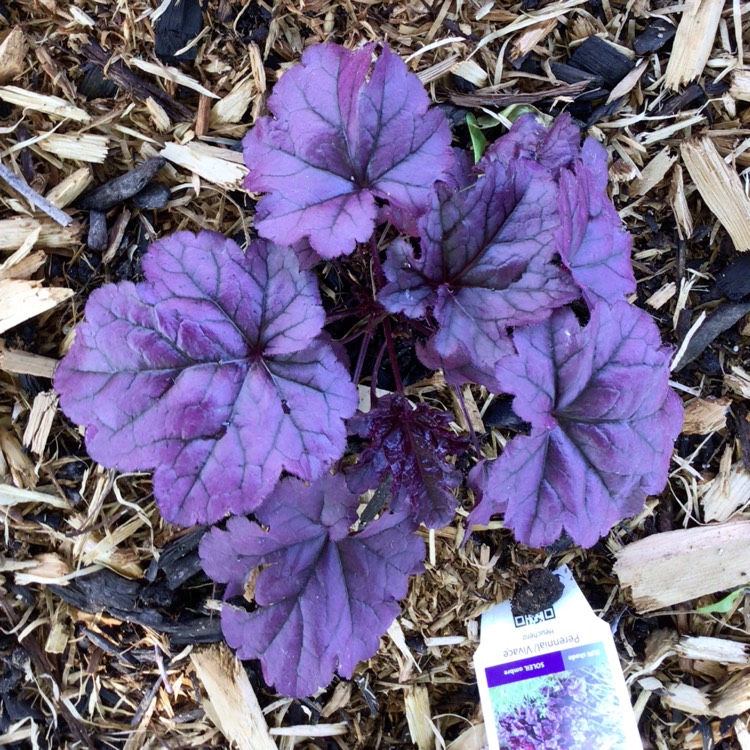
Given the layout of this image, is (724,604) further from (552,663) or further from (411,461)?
(411,461)

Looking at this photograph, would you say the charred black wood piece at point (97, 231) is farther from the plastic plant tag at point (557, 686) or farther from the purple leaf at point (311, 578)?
the plastic plant tag at point (557, 686)

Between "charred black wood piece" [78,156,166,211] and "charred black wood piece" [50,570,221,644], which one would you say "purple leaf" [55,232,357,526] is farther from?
"charred black wood piece" [50,570,221,644]

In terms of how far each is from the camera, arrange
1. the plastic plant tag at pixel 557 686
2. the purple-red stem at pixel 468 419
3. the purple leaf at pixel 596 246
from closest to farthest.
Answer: the purple leaf at pixel 596 246
the purple-red stem at pixel 468 419
the plastic plant tag at pixel 557 686

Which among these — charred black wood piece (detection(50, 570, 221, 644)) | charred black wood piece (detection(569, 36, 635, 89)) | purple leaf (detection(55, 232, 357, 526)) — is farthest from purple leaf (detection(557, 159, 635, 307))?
charred black wood piece (detection(50, 570, 221, 644))

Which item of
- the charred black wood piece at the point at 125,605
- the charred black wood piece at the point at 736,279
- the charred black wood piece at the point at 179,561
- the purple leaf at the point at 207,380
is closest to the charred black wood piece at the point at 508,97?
the charred black wood piece at the point at 736,279

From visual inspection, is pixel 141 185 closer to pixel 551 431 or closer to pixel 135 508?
pixel 135 508

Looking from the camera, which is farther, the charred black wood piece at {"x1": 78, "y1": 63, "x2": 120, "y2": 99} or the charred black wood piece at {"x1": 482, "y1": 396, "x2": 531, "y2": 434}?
the charred black wood piece at {"x1": 482, "y1": 396, "x2": 531, "y2": 434}

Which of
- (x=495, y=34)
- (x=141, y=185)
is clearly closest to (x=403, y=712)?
(x=141, y=185)
